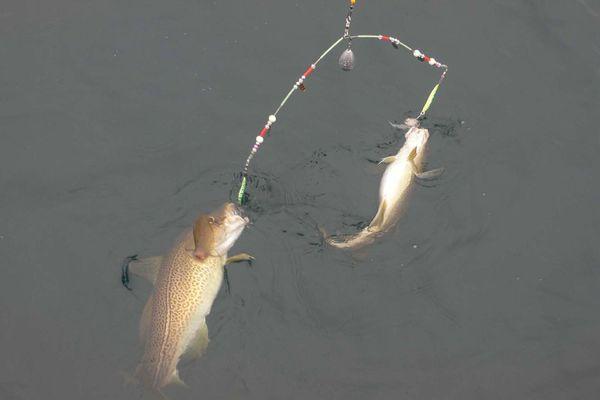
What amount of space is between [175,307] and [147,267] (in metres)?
0.64

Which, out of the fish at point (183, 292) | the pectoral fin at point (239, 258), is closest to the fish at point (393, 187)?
the pectoral fin at point (239, 258)

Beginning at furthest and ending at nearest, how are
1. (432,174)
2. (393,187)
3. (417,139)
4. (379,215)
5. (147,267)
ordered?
(432,174) < (417,139) < (393,187) < (379,215) < (147,267)

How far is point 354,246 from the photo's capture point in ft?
20.2

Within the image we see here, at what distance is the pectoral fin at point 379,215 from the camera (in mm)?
6126

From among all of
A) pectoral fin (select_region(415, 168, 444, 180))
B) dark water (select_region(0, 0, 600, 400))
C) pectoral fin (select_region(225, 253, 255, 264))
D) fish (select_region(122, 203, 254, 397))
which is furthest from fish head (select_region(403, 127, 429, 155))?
pectoral fin (select_region(225, 253, 255, 264))

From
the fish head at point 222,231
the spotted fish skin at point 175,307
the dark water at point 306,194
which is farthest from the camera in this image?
the dark water at point 306,194

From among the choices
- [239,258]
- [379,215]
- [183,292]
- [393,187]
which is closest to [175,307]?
[183,292]

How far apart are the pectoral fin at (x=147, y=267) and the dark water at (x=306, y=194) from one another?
26 centimetres

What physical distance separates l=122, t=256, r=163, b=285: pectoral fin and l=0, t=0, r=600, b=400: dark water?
0.84 ft

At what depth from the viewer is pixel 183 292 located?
535 cm

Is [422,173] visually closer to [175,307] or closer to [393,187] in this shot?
[393,187]

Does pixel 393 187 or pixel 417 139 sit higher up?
pixel 417 139

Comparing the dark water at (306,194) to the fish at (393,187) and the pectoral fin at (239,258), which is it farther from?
the pectoral fin at (239,258)

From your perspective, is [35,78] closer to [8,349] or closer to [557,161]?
[8,349]
